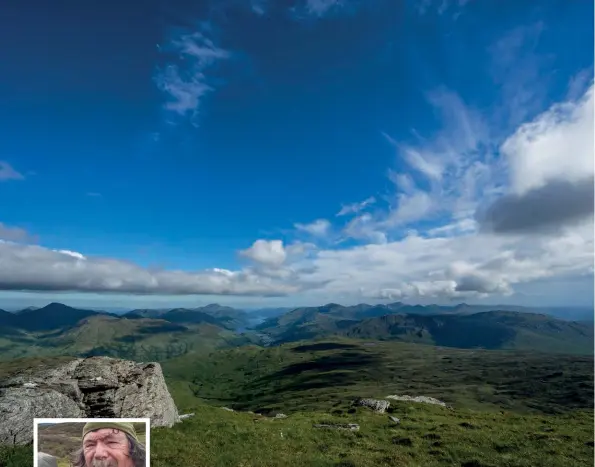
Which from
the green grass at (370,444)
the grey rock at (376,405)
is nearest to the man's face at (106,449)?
the green grass at (370,444)

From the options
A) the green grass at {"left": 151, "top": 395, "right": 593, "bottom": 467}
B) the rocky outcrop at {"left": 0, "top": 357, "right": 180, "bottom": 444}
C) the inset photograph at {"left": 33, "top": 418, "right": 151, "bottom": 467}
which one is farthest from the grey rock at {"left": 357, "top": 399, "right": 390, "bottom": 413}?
the inset photograph at {"left": 33, "top": 418, "right": 151, "bottom": 467}

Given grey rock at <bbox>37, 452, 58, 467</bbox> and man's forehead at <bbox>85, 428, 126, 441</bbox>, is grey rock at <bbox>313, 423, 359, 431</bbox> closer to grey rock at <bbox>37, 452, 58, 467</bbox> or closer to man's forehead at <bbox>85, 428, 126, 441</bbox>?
man's forehead at <bbox>85, 428, 126, 441</bbox>

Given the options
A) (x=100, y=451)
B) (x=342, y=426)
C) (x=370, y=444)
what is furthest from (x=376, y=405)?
(x=100, y=451)

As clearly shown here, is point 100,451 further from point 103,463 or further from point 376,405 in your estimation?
point 376,405

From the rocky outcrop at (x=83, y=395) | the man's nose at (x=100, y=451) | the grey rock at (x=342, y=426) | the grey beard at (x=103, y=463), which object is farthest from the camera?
the grey rock at (x=342, y=426)

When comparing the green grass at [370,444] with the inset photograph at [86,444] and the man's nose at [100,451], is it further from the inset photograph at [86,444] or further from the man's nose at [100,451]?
the man's nose at [100,451]

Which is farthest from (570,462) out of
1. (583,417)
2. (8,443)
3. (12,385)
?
(12,385)

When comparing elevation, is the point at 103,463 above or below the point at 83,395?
above
